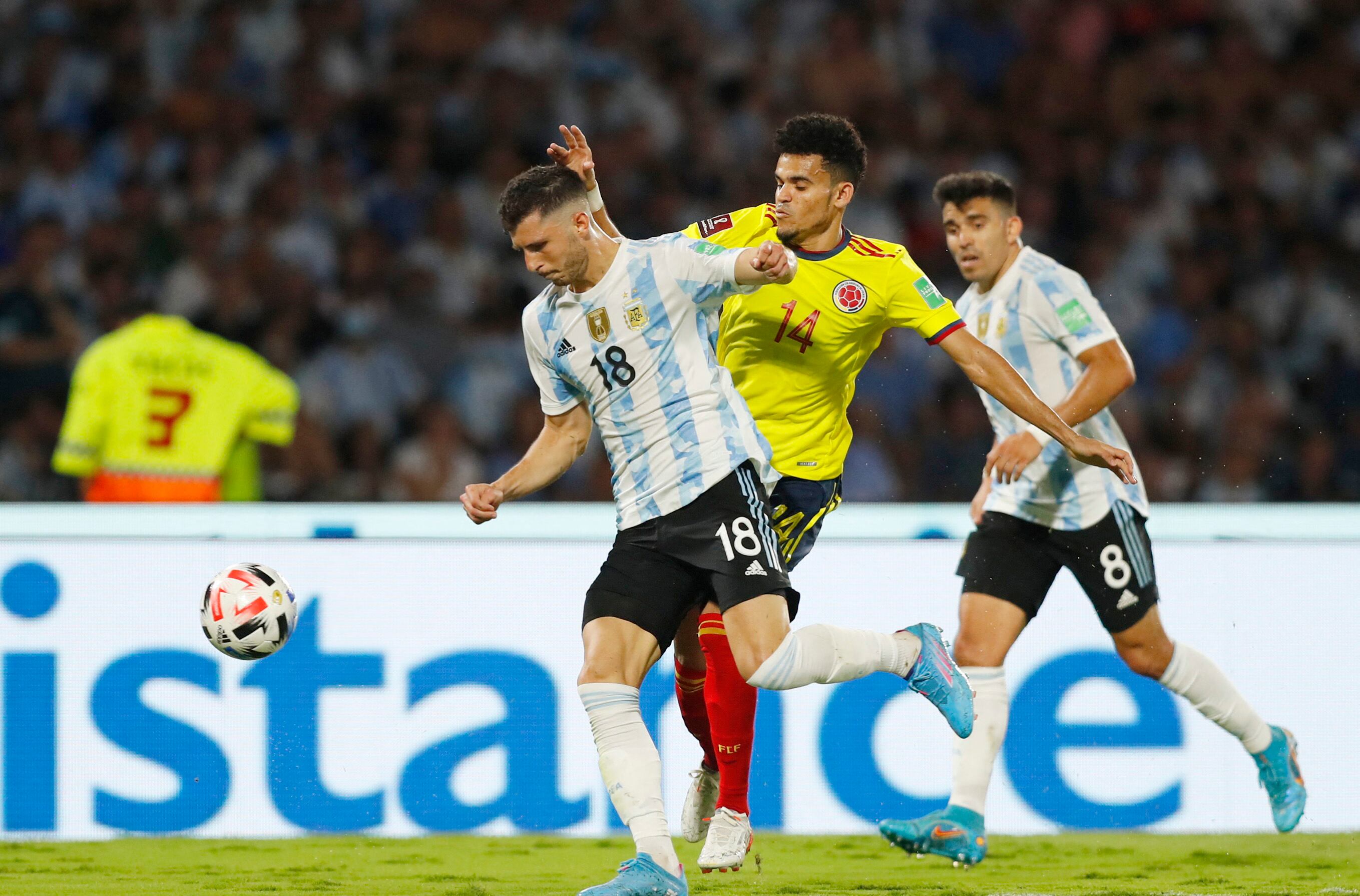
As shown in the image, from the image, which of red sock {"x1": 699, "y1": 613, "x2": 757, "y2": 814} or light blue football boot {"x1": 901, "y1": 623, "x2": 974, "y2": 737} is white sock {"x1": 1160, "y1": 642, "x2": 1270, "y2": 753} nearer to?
light blue football boot {"x1": 901, "y1": 623, "x2": 974, "y2": 737}

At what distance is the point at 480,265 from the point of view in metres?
9.71

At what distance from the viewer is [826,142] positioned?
463cm

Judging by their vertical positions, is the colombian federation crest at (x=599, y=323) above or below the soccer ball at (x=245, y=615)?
above

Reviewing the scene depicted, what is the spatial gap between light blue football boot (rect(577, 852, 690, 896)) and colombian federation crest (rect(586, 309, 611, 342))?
133cm

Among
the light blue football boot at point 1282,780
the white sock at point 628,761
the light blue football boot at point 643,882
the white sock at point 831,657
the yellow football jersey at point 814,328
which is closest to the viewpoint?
the light blue football boot at point 643,882

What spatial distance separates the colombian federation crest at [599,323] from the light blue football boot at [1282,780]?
2.77 meters

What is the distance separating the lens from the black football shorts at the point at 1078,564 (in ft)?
17.0

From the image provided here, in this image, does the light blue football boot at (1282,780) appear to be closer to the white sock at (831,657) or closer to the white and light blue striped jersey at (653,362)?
the white sock at (831,657)

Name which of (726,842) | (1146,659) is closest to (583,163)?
(726,842)

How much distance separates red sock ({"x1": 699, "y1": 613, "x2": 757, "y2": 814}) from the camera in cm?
469

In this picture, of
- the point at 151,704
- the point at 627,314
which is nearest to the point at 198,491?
the point at 151,704

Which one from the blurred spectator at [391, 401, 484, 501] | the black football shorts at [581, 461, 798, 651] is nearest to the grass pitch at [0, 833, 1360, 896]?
the black football shorts at [581, 461, 798, 651]

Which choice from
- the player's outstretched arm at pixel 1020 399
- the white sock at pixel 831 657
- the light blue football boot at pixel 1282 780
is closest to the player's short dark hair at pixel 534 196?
the player's outstretched arm at pixel 1020 399

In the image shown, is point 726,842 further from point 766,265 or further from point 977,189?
point 977,189
